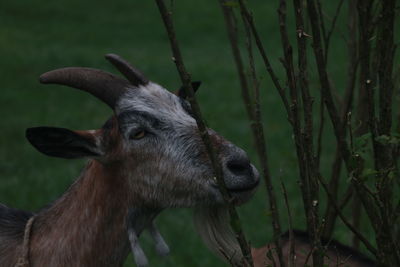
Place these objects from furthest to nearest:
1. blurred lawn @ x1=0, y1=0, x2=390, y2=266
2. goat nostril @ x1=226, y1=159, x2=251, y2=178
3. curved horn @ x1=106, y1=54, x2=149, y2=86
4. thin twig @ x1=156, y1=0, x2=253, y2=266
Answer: blurred lawn @ x1=0, y1=0, x2=390, y2=266
curved horn @ x1=106, y1=54, x2=149, y2=86
goat nostril @ x1=226, y1=159, x2=251, y2=178
thin twig @ x1=156, y1=0, x2=253, y2=266

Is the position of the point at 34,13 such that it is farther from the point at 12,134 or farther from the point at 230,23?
the point at 230,23

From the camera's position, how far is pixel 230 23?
14.9 feet

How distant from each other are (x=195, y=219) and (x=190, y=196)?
26cm

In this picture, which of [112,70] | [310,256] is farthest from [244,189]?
[112,70]

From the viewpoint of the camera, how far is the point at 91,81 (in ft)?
11.8

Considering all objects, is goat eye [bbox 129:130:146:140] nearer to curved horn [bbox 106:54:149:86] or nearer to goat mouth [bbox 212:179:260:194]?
curved horn [bbox 106:54:149:86]

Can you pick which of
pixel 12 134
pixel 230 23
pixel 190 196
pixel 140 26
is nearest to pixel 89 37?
pixel 140 26

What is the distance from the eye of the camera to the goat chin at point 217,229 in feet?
12.1

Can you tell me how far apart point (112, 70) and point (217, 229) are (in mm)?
10679

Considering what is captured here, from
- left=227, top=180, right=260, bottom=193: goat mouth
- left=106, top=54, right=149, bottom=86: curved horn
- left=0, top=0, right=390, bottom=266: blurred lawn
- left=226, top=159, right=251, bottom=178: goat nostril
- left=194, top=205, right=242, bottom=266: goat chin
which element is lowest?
left=0, top=0, right=390, bottom=266: blurred lawn

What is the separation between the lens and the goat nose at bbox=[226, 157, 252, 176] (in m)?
3.38

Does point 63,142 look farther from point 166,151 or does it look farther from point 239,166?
point 239,166

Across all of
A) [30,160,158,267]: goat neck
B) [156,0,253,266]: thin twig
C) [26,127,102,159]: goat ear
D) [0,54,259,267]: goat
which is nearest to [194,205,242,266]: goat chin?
[0,54,259,267]: goat

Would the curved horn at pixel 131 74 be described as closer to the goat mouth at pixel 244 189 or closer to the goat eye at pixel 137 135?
the goat eye at pixel 137 135
